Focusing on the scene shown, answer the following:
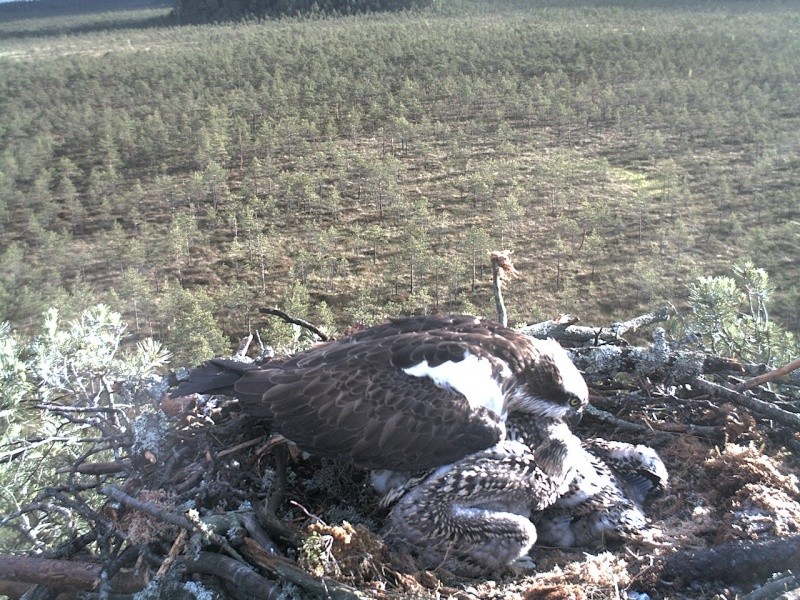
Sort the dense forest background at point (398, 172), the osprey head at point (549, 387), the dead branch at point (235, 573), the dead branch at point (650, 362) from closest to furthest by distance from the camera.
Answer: the dead branch at point (235, 573) < the osprey head at point (549, 387) < the dead branch at point (650, 362) < the dense forest background at point (398, 172)

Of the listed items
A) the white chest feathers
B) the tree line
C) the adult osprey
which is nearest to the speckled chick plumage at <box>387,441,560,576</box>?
the adult osprey

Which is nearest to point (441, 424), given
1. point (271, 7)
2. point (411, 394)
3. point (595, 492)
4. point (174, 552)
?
point (411, 394)

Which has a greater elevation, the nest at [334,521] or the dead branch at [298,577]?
the dead branch at [298,577]

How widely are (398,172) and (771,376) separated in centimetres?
2985

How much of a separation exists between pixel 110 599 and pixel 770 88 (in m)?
50.0

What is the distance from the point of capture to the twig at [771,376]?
4280 millimetres

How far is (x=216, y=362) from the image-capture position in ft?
15.1

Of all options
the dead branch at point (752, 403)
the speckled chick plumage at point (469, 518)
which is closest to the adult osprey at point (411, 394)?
the speckled chick plumage at point (469, 518)

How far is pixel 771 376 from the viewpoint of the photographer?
4.56 metres

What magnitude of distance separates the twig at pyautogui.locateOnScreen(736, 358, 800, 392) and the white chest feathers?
1.85 metres

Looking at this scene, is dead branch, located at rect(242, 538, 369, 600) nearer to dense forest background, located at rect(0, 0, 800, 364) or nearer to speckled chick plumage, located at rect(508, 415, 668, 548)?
speckled chick plumage, located at rect(508, 415, 668, 548)

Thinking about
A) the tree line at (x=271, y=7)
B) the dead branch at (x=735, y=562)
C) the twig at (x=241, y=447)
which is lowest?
the tree line at (x=271, y=7)

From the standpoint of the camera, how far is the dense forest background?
76.4ft

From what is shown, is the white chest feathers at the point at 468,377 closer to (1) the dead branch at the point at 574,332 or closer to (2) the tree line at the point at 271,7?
(1) the dead branch at the point at 574,332
